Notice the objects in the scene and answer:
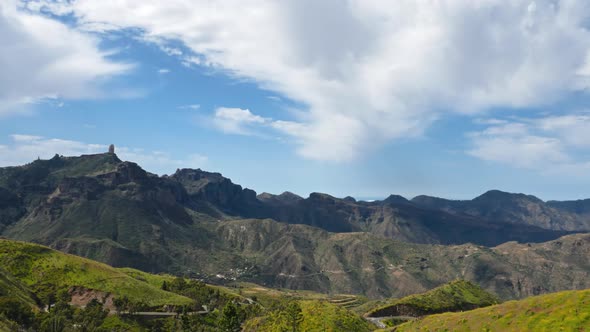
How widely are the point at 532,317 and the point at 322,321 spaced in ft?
178

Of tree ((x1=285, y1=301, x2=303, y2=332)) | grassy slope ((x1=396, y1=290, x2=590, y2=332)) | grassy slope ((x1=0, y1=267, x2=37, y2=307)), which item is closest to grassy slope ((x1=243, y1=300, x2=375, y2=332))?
tree ((x1=285, y1=301, x2=303, y2=332))

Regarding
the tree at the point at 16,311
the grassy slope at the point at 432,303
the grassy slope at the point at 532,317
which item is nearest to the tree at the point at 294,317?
the grassy slope at the point at 532,317

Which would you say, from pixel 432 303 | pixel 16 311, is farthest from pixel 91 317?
pixel 432 303

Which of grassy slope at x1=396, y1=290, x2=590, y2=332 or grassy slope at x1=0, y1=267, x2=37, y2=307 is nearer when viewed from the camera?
grassy slope at x1=396, y1=290, x2=590, y2=332

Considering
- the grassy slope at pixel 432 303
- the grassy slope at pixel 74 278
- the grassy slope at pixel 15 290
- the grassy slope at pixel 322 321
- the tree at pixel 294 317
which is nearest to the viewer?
the grassy slope at pixel 322 321

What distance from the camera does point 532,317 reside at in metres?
67.1

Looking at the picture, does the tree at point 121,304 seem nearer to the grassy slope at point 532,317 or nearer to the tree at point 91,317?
the tree at point 91,317

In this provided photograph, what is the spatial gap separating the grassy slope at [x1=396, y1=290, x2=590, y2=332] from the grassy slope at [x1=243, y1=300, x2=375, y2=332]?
3150 cm

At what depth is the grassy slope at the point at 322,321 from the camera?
10807 cm

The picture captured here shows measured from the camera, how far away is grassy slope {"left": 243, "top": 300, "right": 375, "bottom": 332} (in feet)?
355

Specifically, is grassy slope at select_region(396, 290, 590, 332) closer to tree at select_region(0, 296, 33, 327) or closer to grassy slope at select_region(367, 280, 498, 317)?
grassy slope at select_region(367, 280, 498, 317)

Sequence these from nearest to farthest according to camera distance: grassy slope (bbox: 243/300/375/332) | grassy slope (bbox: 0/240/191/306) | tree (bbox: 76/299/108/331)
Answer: grassy slope (bbox: 243/300/375/332) → tree (bbox: 76/299/108/331) → grassy slope (bbox: 0/240/191/306)

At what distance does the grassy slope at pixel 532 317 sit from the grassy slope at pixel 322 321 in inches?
1240

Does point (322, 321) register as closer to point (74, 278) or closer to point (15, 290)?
point (15, 290)
